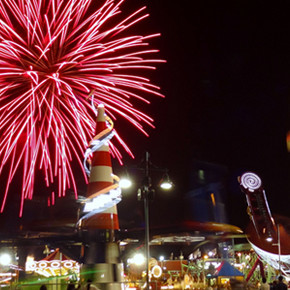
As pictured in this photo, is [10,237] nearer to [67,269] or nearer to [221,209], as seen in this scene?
[67,269]

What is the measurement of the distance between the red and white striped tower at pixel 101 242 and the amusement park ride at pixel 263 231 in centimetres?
2097

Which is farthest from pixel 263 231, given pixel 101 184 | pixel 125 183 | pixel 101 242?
pixel 101 242

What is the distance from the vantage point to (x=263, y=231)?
106 feet

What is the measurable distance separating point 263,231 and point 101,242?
72.7 ft

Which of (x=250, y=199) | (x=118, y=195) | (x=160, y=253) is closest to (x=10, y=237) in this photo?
(x=118, y=195)

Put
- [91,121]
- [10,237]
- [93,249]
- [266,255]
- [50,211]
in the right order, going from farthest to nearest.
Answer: [50,211] → [266,255] → [10,237] → [91,121] → [93,249]

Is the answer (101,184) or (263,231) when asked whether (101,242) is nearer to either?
(101,184)

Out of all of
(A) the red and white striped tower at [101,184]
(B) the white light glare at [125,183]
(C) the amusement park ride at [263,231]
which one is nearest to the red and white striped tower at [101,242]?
(A) the red and white striped tower at [101,184]

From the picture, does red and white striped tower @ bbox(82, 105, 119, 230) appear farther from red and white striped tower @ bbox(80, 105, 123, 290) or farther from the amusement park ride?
the amusement park ride

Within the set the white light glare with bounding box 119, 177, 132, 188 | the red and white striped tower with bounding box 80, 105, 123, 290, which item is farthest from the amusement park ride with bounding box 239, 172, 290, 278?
the red and white striped tower with bounding box 80, 105, 123, 290

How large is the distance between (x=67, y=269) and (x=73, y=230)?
8.26 ft

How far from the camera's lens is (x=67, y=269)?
21.5 metres

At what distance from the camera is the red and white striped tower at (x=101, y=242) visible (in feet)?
41.9

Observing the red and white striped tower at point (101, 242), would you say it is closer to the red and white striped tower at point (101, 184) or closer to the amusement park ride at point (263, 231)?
the red and white striped tower at point (101, 184)
